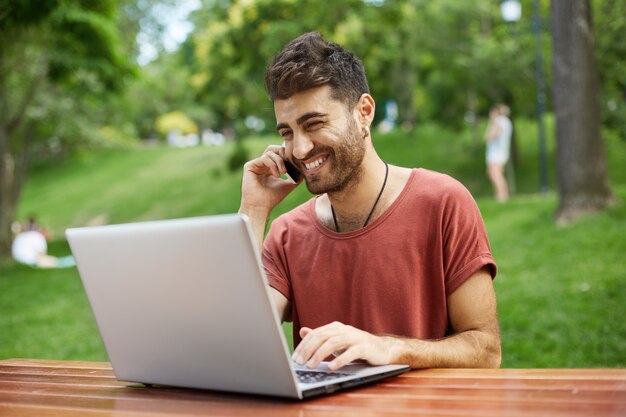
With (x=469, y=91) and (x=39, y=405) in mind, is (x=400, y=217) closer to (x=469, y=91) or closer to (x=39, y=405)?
(x=39, y=405)

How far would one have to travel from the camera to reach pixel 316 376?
1746 mm

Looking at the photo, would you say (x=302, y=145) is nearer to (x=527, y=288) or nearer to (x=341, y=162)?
(x=341, y=162)

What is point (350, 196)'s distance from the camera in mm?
2529

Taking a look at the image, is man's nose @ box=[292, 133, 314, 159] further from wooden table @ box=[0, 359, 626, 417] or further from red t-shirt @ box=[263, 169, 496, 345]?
wooden table @ box=[0, 359, 626, 417]

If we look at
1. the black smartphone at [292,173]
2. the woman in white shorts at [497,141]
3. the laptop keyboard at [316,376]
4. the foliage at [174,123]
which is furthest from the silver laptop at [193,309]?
the foliage at [174,123]

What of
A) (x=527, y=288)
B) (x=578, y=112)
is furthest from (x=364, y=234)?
(x=578, y=112)

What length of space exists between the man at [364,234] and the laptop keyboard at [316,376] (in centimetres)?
44

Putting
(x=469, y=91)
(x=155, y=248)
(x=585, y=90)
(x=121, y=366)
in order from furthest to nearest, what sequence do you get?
(x=469, y=91) < (x=585, y=90) < (x=121, y=366) < (x=155, y=248)

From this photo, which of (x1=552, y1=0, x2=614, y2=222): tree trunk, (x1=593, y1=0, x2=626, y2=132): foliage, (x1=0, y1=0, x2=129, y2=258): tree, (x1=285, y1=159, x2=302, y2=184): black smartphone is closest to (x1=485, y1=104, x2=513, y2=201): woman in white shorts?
(x1=593, y1=0, x2=626, y2=132): foliage

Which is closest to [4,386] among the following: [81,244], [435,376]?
[81,244]

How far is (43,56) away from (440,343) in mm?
13701

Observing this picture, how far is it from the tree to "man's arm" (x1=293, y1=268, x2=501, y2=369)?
5.67 meters

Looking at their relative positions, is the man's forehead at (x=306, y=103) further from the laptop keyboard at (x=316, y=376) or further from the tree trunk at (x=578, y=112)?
the tree trunk at (x=578, y=112)

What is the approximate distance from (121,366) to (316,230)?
81 centimetres
